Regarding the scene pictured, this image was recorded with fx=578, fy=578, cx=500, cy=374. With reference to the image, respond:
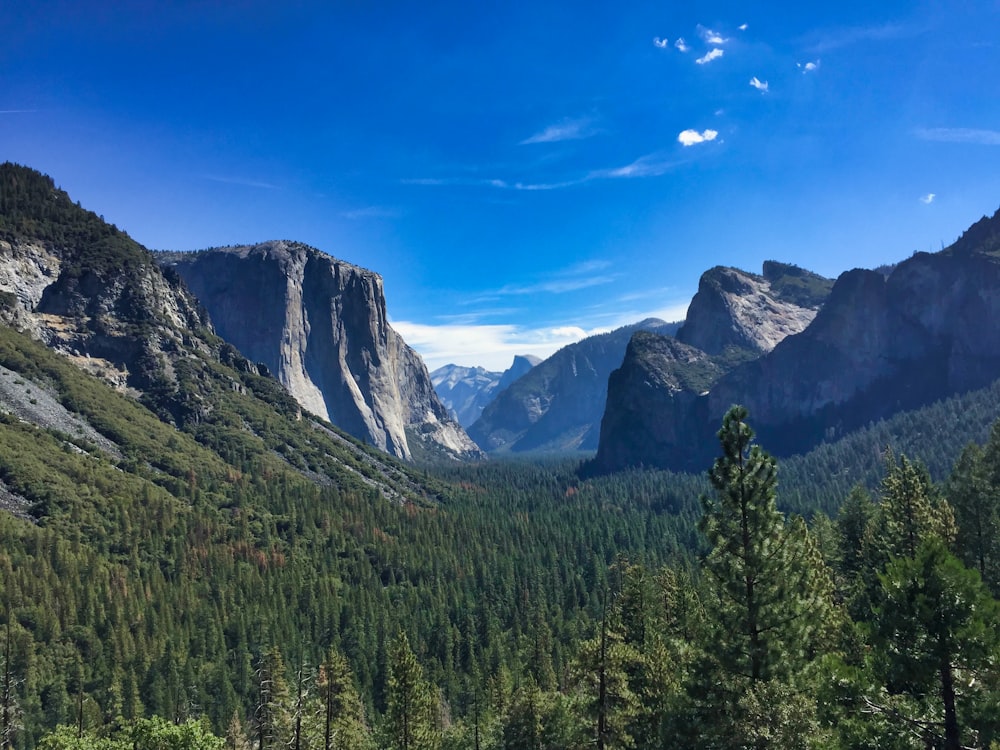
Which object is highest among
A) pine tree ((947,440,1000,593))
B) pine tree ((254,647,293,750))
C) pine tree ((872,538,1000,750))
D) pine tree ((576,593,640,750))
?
pine tree ((872,538,1000,750))

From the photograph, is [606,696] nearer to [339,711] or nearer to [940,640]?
[940,640]

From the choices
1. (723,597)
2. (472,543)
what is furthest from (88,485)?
(723,597)

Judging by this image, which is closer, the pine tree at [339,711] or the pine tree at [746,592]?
the pine tree at [746,592]

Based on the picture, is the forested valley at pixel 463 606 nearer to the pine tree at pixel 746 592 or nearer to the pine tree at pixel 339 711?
the pine tree at pixel 746 592

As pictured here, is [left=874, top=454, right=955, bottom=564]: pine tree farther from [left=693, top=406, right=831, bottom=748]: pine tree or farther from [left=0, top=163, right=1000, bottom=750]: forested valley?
[left=693, top=406, right=831, bottom=748]: pine tree

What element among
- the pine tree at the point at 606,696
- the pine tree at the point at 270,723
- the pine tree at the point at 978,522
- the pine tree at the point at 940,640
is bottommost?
the pine tree at the point at 270,723

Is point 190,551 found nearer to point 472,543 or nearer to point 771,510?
point 472,543

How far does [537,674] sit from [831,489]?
154510 millimetres

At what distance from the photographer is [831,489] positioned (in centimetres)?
19062

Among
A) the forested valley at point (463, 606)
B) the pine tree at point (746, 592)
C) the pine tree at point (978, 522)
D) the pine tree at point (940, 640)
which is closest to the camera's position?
the pine tree at point (940, 640)

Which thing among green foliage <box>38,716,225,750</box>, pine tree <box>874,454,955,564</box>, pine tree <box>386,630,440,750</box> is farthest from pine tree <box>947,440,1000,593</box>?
green foliage <box>38,716,225,750</box>

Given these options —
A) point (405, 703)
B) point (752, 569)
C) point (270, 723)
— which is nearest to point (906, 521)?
point (752, 569)

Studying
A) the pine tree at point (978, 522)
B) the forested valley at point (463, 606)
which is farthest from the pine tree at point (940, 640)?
the pine tree at point (978, 522)

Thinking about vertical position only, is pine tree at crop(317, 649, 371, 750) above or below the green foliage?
below
